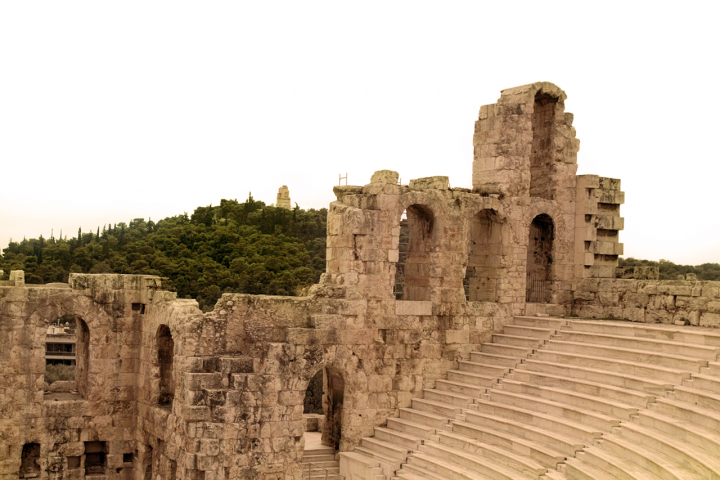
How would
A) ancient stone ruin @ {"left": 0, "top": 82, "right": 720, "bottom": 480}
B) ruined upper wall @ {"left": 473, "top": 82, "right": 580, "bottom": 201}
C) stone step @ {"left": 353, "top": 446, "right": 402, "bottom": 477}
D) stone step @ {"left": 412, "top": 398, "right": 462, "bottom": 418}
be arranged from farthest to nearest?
ruined upper wall @ {"left": 473, "top": 82, "right": 580, "bottom": 201}
stone step @ {"left": 412, "top": 398, "right": 462, "bottom": 418}
stone step @ {"left": 353, "top": 446, "right": 402, "bottom": 477}
ancient stone ruin @ {"left": 0, "top": 82, "right": 720, "bottom": 480}

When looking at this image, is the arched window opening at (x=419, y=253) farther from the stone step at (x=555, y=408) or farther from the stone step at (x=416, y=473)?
the stone step at (x=416, y=473)

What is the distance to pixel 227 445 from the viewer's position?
19969 mm

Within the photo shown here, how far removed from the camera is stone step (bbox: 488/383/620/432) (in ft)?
56.2

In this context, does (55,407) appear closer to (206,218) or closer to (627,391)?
(627,391)

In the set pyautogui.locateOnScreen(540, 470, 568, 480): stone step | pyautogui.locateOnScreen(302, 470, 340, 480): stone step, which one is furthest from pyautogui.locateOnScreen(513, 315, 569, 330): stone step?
pyautogui.locateOnScreen(302, 470, 340, 480): stone step

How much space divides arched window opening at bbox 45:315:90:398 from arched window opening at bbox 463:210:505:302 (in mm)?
10471

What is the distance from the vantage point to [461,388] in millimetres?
21484

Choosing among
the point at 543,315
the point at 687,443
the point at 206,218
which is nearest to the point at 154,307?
the point at 543,315

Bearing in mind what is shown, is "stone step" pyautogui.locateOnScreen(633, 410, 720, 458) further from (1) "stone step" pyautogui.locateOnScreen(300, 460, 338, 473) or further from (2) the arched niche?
(2) the arched niche

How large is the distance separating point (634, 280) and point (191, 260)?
27282 millimetres

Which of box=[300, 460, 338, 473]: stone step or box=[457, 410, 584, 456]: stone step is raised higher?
box=[457, 410, 584, 456]: stone step

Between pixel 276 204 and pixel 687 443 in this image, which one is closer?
pixel 687 443

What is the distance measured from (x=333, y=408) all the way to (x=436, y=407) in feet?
9.23

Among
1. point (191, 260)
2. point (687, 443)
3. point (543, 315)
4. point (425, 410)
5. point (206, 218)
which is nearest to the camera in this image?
point (687, 443)
